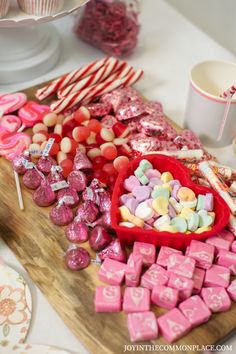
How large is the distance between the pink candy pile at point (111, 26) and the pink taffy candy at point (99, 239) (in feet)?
2.43

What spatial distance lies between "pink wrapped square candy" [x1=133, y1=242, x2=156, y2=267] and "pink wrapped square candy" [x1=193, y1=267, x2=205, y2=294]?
0.09 meters

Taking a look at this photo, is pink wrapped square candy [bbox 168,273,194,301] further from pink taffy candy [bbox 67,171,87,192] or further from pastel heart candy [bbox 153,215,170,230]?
pink taffy candy [bbox 67,171,87,192]

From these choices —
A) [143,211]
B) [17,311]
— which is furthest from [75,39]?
[17,311]

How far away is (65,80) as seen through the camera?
4.58ft

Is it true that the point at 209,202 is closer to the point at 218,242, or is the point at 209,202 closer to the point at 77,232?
the point at 218,242

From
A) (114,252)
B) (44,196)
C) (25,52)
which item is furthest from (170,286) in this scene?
(25,52)

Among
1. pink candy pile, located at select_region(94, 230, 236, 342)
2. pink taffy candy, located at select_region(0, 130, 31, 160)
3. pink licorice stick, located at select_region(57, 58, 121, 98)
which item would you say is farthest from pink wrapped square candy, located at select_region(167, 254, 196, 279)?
pink licorice stick, located at select_region(57, 58, 121, 98)

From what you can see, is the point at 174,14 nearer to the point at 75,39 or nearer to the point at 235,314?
the point at 75,39

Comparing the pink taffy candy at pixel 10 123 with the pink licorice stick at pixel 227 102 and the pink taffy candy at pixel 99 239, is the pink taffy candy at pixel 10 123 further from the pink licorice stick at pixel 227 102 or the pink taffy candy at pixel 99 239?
the pink licorice stick at pixel 227 102

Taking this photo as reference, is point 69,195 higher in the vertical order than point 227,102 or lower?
lower

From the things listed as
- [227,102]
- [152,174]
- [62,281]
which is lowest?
[62,281]

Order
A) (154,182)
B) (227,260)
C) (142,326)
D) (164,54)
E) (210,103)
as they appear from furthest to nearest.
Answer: (164,54)
(210,103)
(154,182)
(227,260)
(142,326)

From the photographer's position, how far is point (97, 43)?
1.61m

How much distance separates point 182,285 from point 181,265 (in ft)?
0.14
